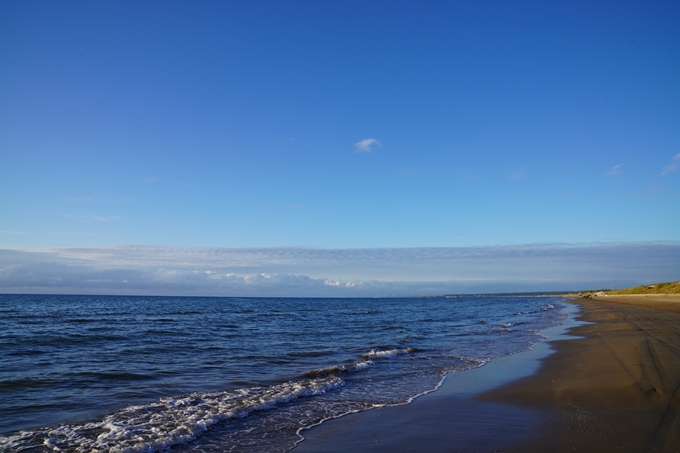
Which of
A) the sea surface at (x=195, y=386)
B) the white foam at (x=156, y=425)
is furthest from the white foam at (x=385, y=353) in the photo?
the white foam at (x=156, y=425)

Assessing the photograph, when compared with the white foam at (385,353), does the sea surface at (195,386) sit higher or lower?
higher

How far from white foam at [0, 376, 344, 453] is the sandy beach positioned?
7.72ft

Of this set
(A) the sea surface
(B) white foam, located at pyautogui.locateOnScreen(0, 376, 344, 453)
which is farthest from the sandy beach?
(B) white foam, located at pyautogui.locateOnScreen(0, 376, 344, 453)

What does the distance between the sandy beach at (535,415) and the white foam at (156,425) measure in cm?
235

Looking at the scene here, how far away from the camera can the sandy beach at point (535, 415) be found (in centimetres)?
709

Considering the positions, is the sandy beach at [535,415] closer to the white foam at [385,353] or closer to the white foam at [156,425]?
the white foam at [156,425]

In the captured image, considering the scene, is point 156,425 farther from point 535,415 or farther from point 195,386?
point 535,415

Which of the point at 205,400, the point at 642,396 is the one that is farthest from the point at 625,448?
the point at 205,400

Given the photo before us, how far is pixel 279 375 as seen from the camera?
14.1 metres

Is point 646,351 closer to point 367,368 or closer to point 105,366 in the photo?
point 367,368

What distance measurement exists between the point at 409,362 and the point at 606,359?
7.50m

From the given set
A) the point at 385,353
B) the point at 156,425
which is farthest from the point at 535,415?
the point at 385,353

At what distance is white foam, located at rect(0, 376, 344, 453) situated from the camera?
7367 mm

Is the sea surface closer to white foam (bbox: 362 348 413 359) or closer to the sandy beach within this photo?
white foam (bbox: 362 348 413 359)
